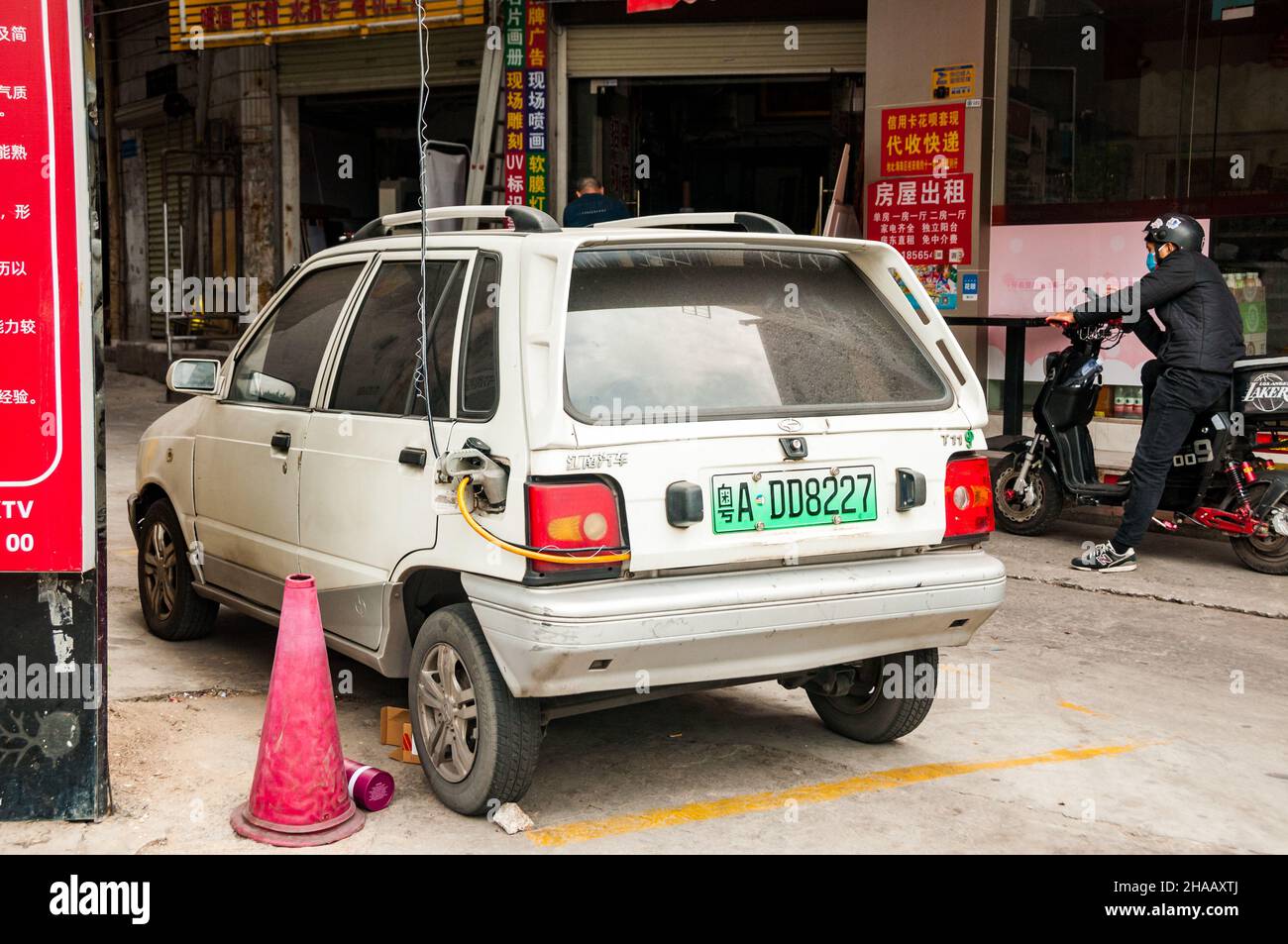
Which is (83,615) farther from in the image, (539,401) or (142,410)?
(142,410)

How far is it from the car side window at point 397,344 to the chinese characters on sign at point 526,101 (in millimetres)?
9123

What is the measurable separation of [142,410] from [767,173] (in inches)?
315

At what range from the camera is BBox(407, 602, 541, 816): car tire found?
398 centimetres

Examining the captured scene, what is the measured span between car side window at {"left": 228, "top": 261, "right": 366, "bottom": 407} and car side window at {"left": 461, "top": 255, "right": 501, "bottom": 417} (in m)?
0.91

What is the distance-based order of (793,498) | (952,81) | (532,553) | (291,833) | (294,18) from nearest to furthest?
(532,553), (291,833), (793,498), (952,81), (294,18)

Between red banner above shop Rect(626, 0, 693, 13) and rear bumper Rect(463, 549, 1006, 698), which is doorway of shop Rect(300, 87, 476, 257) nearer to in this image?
red banner above shop Rect(626, 0, 693, 13)

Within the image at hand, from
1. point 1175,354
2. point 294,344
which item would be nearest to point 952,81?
point 1175,354

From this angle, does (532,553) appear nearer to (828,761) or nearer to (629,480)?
(629,480)

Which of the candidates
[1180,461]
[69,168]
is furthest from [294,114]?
[69,168]

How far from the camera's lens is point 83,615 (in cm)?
400

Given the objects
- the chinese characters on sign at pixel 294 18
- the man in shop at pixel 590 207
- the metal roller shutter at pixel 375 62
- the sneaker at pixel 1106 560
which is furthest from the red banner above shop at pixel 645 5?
the sneaker at pixel 1106 560

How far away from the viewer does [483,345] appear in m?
4.20

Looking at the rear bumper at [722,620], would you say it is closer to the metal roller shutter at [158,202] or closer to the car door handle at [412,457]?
the car door handle at [412,457]

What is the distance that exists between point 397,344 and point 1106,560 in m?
4.88
